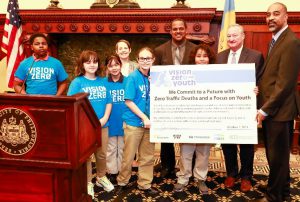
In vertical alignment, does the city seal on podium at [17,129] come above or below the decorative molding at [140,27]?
below

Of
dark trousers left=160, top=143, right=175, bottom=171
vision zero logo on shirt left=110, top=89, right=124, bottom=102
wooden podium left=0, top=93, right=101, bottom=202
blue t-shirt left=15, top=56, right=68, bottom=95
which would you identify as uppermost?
blue t-shirt left=15, top=56, right=68, bottom=95

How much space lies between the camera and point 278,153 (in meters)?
2.35

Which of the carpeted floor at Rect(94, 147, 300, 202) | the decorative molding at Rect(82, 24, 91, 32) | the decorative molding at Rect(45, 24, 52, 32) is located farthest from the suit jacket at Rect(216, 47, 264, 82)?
the decorative molding at Rect(45, 24, 52, 32)

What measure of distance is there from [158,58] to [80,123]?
136cm

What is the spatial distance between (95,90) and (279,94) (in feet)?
4.91

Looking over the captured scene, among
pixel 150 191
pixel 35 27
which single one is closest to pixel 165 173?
pixel 150 191

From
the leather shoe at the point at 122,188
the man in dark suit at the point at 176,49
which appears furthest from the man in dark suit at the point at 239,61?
the leather shoe at the point at 122,188

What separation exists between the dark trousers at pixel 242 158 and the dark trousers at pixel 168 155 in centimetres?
55

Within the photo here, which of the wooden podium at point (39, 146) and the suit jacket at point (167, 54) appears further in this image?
the suit jacket at point (167, 54)

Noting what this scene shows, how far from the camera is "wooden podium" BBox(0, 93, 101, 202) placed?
5.64 feet

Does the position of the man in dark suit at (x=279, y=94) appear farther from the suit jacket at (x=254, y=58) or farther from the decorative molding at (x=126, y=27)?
the decorative molding at (x=126, y=27)

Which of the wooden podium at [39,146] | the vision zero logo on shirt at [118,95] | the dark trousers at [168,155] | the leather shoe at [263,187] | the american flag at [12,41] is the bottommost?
the leather shoe at [263,187]

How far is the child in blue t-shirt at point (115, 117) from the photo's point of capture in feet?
8.79

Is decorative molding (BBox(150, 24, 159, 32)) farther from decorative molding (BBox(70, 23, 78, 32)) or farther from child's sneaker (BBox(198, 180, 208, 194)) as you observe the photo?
child's sneaker (BBox(198, 180, 208, 194))
